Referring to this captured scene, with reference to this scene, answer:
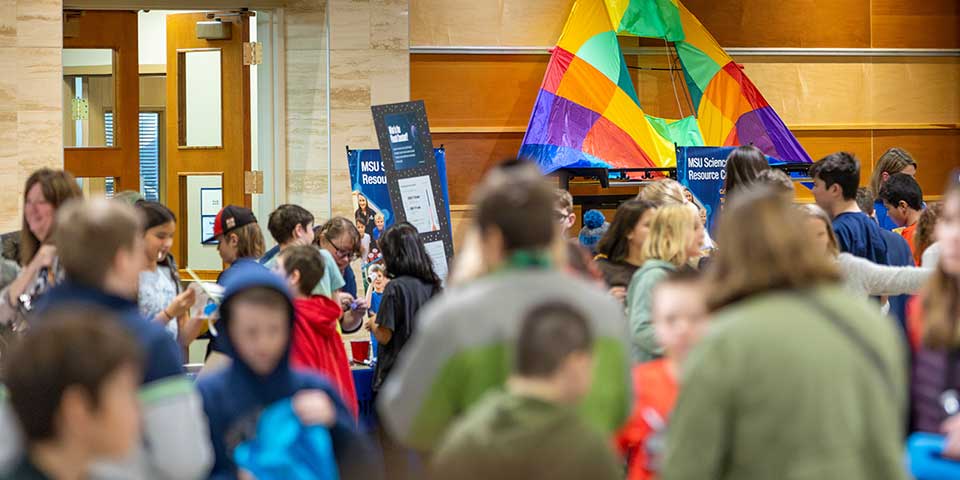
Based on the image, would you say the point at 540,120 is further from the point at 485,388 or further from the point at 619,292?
the point at 485,388

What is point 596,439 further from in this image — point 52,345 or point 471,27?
point 471,27

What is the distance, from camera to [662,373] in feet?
10.3

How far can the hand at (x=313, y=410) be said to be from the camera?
2.74 m

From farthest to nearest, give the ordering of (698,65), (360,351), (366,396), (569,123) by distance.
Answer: (698,65) → (569,123) → (360,351) → (366,396)

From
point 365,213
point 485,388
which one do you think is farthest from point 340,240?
point 485,388

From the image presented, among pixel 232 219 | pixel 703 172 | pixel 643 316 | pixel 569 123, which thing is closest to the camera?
pixel 643 316

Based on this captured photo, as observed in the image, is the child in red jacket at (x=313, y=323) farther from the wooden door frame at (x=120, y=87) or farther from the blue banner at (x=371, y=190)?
the wooden door frame at (x=120, y=87)

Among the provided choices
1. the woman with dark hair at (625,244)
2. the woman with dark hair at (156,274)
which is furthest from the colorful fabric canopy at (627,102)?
the woman with dark hair at (156,274)

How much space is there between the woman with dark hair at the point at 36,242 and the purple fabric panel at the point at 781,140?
598 centimetres

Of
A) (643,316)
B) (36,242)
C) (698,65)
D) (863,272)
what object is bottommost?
(643,316)

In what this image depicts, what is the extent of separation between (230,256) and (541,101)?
3.53 m

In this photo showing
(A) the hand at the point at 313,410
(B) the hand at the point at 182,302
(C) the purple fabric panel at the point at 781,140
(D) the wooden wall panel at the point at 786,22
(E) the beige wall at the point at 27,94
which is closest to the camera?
(A) the hand at the point at 313,410

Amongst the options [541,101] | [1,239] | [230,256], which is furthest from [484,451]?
[541,101]

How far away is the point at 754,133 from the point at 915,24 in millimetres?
2364
